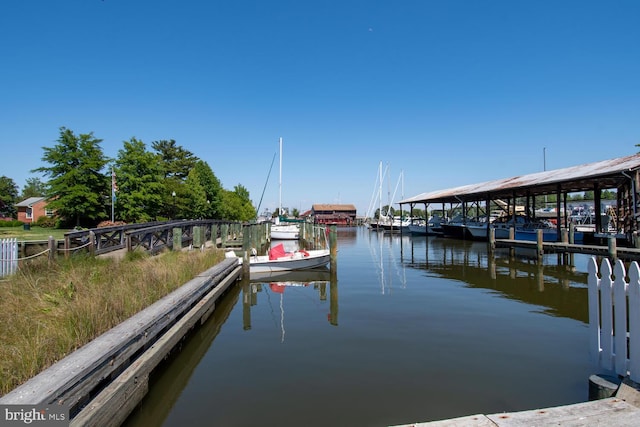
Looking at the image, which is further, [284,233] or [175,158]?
[175,158]

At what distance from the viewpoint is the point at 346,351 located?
7.14 meters

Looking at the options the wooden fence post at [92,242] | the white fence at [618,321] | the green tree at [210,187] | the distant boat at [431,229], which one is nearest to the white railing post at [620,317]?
the white fence at [618,321]

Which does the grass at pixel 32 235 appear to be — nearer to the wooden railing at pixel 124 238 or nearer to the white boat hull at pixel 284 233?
the wooden railing at pixel 124 238

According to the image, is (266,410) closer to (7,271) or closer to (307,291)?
(307,291)

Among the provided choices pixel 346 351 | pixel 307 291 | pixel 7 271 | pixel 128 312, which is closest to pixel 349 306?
pixel 307 291

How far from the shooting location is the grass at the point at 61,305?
4.29 metres

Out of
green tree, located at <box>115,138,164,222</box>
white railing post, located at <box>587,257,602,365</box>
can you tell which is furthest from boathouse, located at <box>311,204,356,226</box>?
white railing post, located at <box>587,257,602,365</box>

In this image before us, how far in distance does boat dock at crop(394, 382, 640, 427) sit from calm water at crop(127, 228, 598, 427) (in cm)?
145

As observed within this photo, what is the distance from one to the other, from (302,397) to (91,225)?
Result: 40141 mm

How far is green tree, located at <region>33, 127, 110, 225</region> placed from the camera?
3525cm

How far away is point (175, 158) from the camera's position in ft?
249

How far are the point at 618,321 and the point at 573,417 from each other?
1545 millimetres

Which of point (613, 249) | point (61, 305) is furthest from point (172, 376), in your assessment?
point (613, 249)

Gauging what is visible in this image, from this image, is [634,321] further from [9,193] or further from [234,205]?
[9,193]
